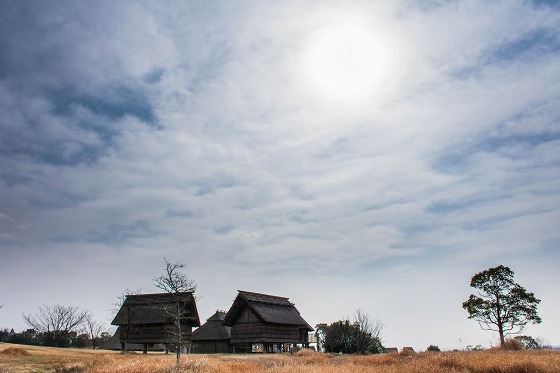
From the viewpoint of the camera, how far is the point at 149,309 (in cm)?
4334

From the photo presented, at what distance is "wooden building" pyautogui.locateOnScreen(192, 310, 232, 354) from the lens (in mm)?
55656

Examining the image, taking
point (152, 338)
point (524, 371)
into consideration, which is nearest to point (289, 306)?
point (152, 338)

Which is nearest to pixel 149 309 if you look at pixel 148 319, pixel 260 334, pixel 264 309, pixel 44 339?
pixel 148 319

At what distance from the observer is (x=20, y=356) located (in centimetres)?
2358

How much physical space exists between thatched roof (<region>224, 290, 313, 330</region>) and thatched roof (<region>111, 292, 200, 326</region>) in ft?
15.5

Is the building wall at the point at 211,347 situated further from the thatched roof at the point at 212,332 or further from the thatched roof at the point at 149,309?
the thatched roof at the point at 149,309

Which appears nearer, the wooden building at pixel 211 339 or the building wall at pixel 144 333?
the building wall at pixel 144 333

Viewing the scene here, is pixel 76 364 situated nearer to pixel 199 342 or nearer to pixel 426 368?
pixel 426 368

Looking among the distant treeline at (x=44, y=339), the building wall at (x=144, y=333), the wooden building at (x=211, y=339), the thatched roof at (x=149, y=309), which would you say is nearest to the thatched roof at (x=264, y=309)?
the thatched roof at (x=149, y=309)

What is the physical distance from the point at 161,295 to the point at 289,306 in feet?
59.7

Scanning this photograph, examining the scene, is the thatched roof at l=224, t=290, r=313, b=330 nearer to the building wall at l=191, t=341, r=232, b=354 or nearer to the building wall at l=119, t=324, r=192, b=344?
the building wall at l=119, t=324, r=192, b=344

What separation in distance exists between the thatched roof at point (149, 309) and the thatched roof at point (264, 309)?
4.74m

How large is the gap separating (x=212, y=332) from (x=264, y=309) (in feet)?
48.6

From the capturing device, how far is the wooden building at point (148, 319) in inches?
1634
